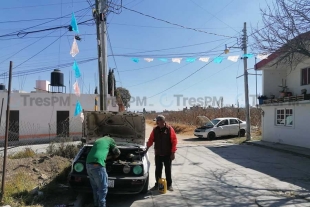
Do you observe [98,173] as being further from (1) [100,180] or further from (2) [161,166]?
(2) [161,166]

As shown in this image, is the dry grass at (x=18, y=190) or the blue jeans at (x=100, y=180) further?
the dry grass at (x=18, y=190)

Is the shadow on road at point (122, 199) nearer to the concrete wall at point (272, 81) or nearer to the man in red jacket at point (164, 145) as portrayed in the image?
the man in red jacket at point (164, 145)

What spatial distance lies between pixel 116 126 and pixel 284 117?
12.6 meters

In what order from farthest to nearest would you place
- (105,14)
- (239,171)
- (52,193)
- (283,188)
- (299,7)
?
(105,14)
(239,171)
(299,7)
(283,188)
(52,193)

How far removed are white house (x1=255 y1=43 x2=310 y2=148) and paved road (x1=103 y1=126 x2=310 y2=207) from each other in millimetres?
4063

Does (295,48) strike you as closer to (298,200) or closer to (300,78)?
(298,200)

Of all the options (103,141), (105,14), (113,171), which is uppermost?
(105,14)

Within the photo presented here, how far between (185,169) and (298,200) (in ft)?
13.6

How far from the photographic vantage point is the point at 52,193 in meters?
5.77

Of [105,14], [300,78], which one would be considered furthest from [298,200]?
[300,78]

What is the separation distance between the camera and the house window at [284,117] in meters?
16.0

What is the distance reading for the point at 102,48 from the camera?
11773 millimetres

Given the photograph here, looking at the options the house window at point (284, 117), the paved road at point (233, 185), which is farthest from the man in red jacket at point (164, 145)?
the house window at point (284, 117)

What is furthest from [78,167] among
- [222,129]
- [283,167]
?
[222,129]
